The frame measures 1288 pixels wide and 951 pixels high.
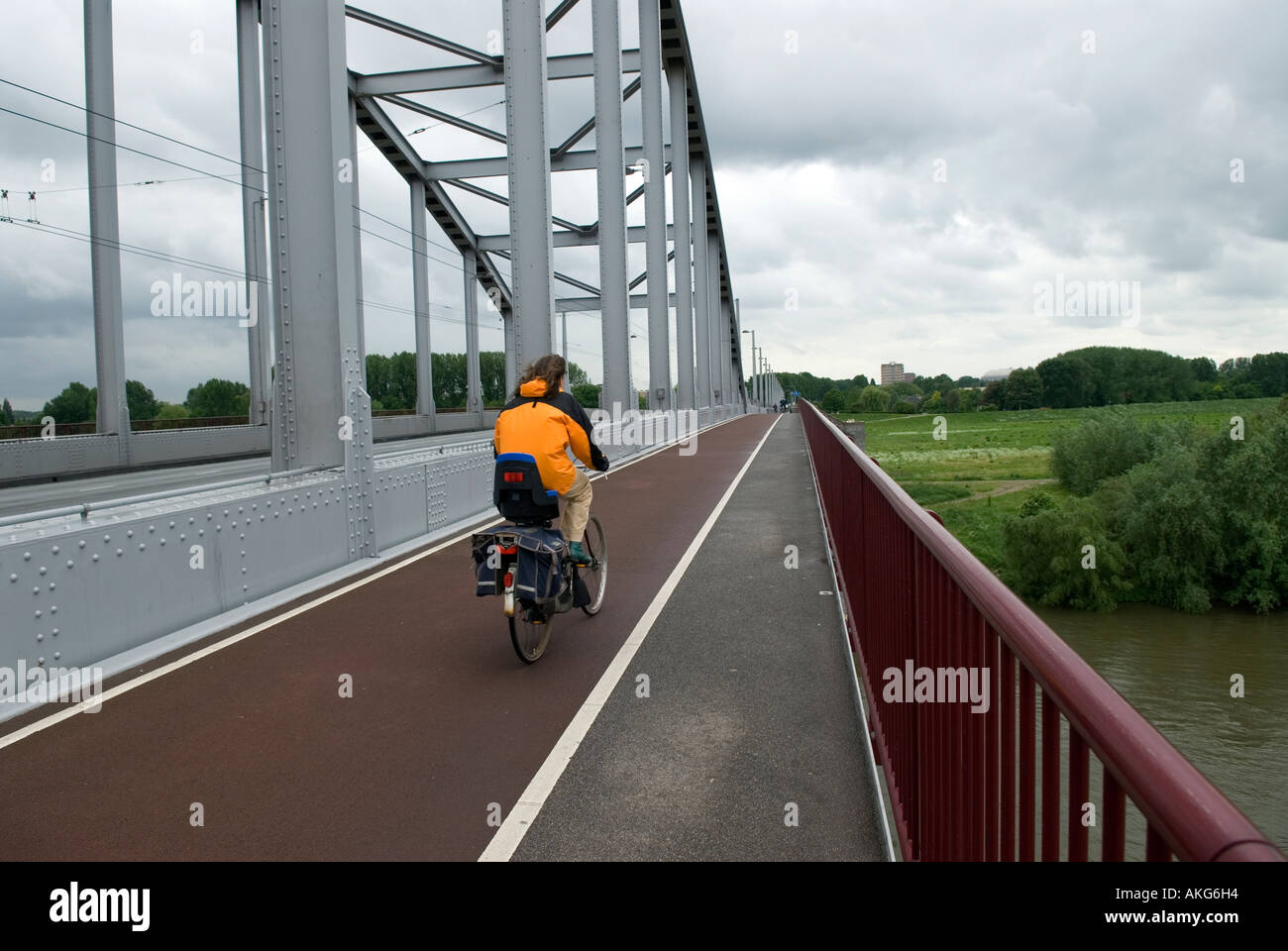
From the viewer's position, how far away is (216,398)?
76.3 metres

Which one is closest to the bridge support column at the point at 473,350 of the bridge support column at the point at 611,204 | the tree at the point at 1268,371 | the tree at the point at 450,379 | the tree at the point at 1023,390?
the bridge support column at the point at 611,204

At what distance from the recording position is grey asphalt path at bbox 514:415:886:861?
3.51 meters

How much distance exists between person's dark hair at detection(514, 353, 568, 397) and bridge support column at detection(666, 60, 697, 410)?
3891cm

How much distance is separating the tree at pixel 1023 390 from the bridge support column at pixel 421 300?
280 ft

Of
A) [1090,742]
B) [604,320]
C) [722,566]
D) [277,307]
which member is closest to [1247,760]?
[722,566]

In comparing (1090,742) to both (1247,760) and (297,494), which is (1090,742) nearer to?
(297,494)

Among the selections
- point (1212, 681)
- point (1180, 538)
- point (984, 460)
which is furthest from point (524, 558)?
point (984, 460)

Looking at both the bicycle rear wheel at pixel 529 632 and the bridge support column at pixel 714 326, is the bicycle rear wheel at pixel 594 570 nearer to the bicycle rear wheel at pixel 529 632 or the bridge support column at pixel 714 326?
the bicycle rear wheel at pixel 529 632

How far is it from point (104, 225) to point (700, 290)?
37.7 m

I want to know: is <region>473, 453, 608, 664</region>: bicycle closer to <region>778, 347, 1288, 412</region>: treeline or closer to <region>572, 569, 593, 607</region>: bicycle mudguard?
<region>572, 569, 593, 607</region>: bicycle mudguard

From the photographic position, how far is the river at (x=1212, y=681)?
685 inches

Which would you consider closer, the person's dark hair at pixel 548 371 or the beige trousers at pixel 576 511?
the person's dark hair at pixel 548 371

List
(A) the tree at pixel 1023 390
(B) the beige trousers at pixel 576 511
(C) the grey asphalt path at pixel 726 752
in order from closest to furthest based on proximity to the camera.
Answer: (C) the grey asphalt path at pixel 726 752 → (B) the beige trousers at pixel 576 511 → (A) the tree at pixel 1023 390

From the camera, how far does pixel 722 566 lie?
9.24 metres
